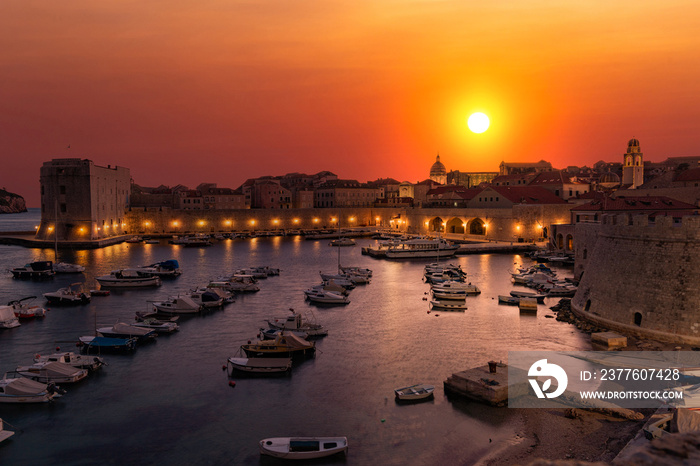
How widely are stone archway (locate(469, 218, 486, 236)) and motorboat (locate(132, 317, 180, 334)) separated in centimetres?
4973

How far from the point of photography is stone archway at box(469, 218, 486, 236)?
2679 inches

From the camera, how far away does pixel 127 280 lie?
122 feet

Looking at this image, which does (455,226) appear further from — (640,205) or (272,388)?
(272,388)

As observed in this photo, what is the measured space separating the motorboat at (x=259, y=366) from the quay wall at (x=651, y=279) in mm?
13017

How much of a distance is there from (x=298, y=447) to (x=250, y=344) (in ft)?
26.9

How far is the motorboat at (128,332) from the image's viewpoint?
23.1 meters

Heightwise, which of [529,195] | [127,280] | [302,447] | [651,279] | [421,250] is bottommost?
[302,447]

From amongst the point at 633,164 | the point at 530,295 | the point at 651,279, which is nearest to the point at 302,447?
the point at 651,279

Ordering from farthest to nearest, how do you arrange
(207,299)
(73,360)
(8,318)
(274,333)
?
(207,299)
(8,318)
(274,333)
(73,360)

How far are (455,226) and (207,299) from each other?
159 ft

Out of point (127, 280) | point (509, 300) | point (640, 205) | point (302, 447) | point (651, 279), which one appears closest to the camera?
point (302, 447)

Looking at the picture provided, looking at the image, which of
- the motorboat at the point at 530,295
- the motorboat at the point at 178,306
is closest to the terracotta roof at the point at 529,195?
the motorboat at the point at 530,295

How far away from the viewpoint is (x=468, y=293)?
33.5m

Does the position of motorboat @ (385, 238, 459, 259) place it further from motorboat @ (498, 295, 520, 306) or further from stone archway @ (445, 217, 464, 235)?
motorboat @ (498, 295, 520, 306)
